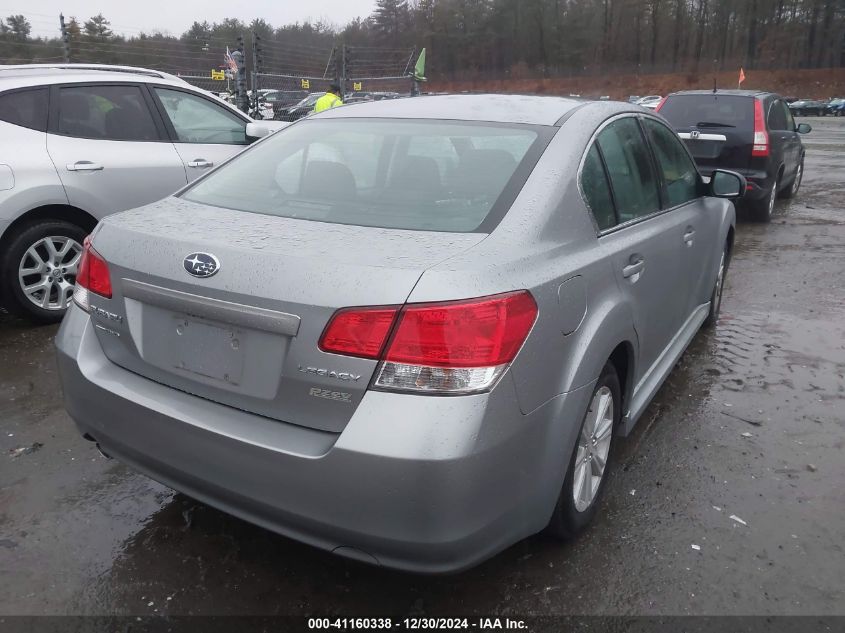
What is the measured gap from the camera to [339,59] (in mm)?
16500

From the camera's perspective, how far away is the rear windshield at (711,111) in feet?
29.7

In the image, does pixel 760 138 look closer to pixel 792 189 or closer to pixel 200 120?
pixel 792 189

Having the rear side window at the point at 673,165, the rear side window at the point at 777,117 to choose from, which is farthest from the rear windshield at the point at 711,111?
the rear side window at the point at 673,165

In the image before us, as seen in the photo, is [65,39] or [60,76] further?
[65,39]

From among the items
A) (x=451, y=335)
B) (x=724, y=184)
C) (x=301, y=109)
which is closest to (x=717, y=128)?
(x=724, y=184)

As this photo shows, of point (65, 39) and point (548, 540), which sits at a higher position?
point (65, 39)

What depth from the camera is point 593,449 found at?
2.62m

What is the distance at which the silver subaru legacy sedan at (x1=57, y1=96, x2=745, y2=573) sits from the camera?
6.09ft

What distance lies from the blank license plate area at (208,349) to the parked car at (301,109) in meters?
13.4

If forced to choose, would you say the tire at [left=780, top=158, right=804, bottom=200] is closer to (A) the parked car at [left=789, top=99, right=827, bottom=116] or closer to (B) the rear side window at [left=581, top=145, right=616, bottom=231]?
(B) the rear side window at [left=581, top=145, right=616, bottom=231]

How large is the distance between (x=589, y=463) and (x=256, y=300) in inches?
55.0

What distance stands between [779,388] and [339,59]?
14596 mm

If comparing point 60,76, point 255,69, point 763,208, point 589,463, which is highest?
point 255,69

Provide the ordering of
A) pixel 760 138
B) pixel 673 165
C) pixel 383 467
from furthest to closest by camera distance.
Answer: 1. pixel 760 138
2. pixel 673 165
3. pixel 383 467
